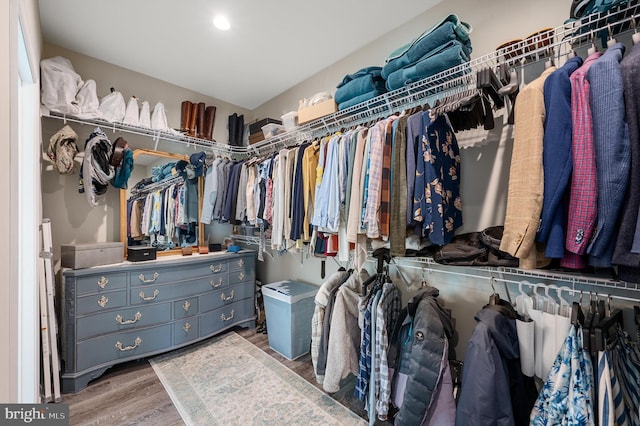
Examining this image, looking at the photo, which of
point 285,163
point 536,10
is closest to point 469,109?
point 536,10

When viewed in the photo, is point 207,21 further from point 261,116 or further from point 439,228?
point 439,228

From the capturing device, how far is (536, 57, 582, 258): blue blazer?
0.94 m

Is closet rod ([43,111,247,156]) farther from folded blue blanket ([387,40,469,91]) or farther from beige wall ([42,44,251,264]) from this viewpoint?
folded blue blanket ([387,40,469,91])

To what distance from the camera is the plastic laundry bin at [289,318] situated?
2.27 m

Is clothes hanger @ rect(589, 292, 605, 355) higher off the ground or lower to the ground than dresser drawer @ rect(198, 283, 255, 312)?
higher

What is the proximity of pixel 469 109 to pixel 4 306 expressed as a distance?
186 centimetres

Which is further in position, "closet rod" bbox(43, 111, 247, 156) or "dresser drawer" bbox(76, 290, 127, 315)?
"closet rod" bbox(43, 111, 247, 156)

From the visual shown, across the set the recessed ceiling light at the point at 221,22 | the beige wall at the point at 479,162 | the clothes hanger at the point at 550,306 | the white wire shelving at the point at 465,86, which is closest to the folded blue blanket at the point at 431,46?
the white wire shelving at the point at 465,86

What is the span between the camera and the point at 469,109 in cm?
128

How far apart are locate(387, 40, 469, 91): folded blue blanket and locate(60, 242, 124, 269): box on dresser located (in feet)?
8.13

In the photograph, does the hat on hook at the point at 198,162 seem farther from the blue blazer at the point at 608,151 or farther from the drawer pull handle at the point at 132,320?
the blue blazer at the point at 608,151

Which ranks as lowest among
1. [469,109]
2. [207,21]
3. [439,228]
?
[439,228]

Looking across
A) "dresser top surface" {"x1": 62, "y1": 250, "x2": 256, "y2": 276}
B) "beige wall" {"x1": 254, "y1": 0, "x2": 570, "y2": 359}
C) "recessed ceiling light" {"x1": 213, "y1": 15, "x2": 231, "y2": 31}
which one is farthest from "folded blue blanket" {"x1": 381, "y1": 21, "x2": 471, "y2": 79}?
"dresser top surface" {"x1": 62, "y1": 250, "x2": 256, "y2": 276}

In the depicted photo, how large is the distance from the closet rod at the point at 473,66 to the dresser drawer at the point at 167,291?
1.55 metres
